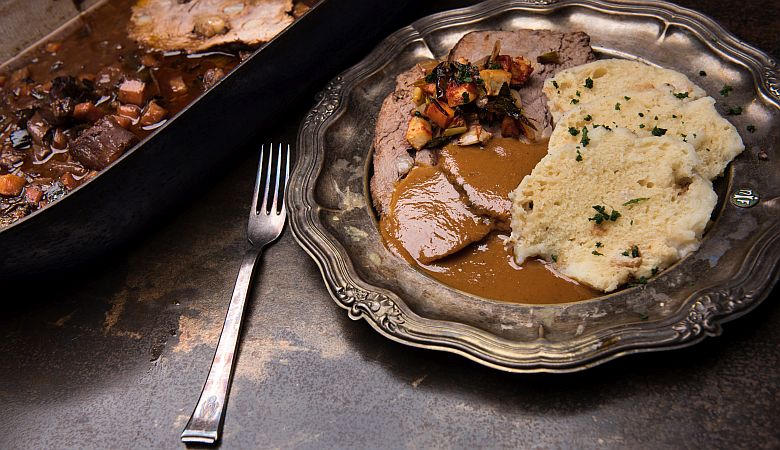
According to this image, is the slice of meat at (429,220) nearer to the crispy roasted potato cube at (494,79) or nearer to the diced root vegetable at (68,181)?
the crispy roasted potato cube at (494,79)

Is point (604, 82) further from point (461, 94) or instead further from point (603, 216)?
point (603, 216)

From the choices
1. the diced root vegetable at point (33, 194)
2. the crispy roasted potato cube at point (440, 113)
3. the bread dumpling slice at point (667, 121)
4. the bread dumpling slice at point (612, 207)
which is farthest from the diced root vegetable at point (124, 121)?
the bread dumpling slice at point (667, 121)

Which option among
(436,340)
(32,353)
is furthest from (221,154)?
(436,340)

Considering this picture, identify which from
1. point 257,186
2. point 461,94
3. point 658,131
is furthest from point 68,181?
point 658,131

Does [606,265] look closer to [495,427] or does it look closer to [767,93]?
[495,427]

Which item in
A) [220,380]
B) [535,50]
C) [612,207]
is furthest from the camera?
[535,50]

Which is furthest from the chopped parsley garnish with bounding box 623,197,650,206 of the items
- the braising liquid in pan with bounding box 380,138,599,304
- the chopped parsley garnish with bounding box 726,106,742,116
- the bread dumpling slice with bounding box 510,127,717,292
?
the chopped parsley garnish with bounding box 726,106,742,116

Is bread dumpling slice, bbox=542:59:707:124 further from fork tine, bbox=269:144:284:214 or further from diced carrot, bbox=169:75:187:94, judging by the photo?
diced carrot, bbox=169:75:187:94
